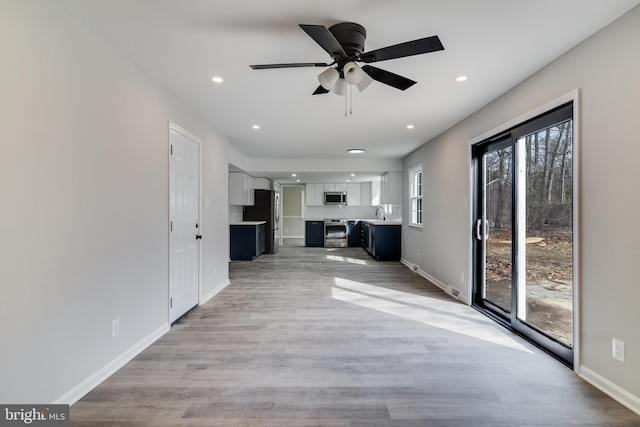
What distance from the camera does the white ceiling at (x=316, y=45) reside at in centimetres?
168

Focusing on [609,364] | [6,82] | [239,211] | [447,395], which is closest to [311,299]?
[447,395]

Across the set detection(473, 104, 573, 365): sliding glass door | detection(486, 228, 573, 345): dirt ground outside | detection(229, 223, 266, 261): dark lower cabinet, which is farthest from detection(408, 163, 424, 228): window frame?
detection(229, 223, 266, 261): dark lower cabinet

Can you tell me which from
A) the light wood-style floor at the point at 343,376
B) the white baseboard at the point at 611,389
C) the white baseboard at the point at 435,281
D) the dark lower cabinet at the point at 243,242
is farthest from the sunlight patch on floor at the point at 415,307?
the dark lower cabinet at the point at 243,242

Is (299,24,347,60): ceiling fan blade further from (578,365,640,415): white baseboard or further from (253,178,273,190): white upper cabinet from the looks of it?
(253,178,273,190): white upper cabinet

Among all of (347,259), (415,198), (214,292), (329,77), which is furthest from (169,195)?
(347,259)

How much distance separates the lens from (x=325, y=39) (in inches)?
63.9

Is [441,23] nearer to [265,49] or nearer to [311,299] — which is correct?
[265,49]

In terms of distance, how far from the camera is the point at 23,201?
1.47m

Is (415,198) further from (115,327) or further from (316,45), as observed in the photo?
(115,327)

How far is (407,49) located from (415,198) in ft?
14.8

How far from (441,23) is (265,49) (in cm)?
119

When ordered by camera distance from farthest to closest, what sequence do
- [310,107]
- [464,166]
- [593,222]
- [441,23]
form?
1. [464,166]
2. [310,107]
3. [593,222]
4. [441,23]

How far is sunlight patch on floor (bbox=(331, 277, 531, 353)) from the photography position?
2.77m

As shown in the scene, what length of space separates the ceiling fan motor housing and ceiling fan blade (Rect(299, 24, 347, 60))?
6 cm
